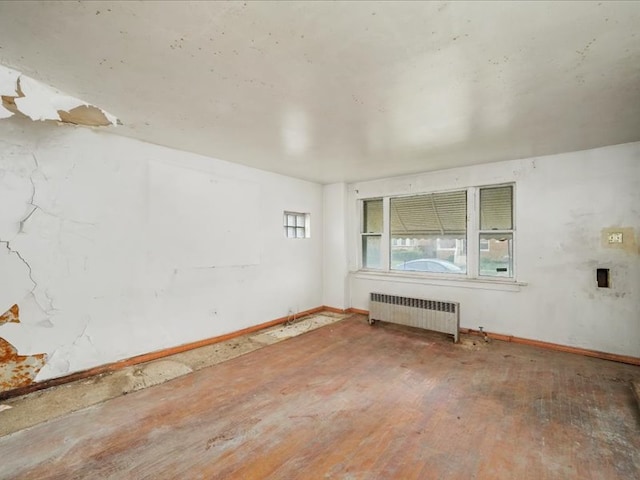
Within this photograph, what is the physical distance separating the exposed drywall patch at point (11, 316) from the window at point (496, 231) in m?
5.58

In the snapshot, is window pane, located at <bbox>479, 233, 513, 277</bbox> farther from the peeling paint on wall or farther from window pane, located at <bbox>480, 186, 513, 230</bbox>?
the peeling paint on wall

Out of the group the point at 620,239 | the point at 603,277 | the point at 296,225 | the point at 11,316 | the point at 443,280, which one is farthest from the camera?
the point at 296,225

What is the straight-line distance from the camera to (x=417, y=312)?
180 inches

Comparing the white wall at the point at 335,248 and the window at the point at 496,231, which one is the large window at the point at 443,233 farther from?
the white wall at the point at 335,248

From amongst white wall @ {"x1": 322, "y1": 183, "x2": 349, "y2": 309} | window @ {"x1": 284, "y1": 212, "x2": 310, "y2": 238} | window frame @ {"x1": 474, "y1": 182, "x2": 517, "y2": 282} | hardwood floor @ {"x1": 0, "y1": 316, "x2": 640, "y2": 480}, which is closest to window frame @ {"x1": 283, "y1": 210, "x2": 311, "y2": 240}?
window @ {"x1": 284, "y1": 212, "x2": 310, "y2": 238}

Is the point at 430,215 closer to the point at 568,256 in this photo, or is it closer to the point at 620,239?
the point at 568,256

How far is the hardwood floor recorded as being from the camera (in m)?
1.87

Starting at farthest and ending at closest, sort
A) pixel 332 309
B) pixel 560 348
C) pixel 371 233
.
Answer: pixel 332 309 < pixel 371 233 < pixel 560 348

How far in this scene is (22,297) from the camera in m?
2.71

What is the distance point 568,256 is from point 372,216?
3.01 metres

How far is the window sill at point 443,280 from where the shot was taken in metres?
4.24

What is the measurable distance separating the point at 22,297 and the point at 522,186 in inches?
234

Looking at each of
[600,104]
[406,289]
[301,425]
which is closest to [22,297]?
[301,425]

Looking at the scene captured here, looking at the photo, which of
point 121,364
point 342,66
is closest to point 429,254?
point 342,66
